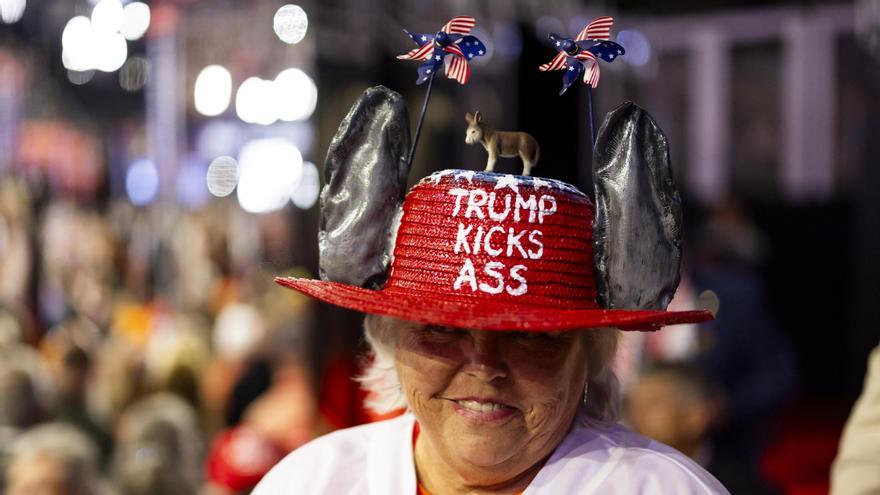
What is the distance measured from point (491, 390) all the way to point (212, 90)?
318 cm

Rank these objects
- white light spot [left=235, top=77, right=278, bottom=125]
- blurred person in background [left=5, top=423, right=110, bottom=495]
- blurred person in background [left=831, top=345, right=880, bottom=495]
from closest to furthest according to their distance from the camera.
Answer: blurred person in background [left=831, top=345, right=880, bottom=495], blurred person in background [left=5, top=423, right=110, bottom=495], white light spot [left=235, top=77, right=278, bottom=125]

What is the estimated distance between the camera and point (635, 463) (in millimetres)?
1624

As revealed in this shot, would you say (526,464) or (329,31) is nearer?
(526,464)

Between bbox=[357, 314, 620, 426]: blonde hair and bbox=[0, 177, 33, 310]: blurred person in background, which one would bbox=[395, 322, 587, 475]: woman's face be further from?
bbox=[0, 177, 33, 310]: blurred person in background

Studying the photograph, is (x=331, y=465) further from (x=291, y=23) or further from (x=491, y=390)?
(x=291, y=23)

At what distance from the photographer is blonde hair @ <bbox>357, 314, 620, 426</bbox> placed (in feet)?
5.63

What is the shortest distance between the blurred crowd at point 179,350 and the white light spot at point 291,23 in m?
0.71

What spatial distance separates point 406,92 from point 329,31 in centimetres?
53

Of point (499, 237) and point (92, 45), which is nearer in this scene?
point (499, 237)

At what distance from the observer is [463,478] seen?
1678 millimetres

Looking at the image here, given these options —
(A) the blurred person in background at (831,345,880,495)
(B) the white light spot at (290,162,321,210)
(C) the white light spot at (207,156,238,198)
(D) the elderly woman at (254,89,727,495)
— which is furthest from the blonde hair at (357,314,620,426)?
(C) the white light spot at (207,156,238,198)

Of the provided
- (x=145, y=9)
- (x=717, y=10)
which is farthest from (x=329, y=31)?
(x=717, y=10)

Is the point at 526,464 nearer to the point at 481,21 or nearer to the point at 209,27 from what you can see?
the point at 209,27

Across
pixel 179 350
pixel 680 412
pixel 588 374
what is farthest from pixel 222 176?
pixel 588 374
